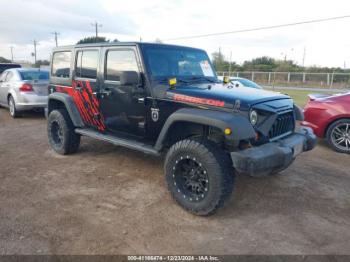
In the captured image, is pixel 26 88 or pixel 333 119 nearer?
pixel 333 119

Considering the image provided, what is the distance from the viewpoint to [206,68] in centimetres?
508

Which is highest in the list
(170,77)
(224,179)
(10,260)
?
(170,77)

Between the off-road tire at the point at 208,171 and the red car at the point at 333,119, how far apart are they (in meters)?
3.44

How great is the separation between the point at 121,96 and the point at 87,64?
42.2 inches

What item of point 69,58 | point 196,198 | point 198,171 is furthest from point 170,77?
point 69,58

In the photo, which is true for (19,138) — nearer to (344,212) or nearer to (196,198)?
(196,198)

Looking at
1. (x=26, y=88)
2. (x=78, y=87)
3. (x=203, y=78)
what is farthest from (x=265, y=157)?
(x=26, y=88)

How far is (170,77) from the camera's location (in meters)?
4.37

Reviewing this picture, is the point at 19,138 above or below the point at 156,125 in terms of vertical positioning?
below

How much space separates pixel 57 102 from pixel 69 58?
A: 2.92 ft

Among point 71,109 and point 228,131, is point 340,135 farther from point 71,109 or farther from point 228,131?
point 71,109

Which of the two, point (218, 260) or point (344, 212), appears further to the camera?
point (344, 212)

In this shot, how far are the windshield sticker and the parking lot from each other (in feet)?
5.51

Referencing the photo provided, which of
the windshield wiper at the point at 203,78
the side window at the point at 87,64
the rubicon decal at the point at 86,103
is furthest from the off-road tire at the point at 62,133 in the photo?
the windshield wiper at the point at 203,78
